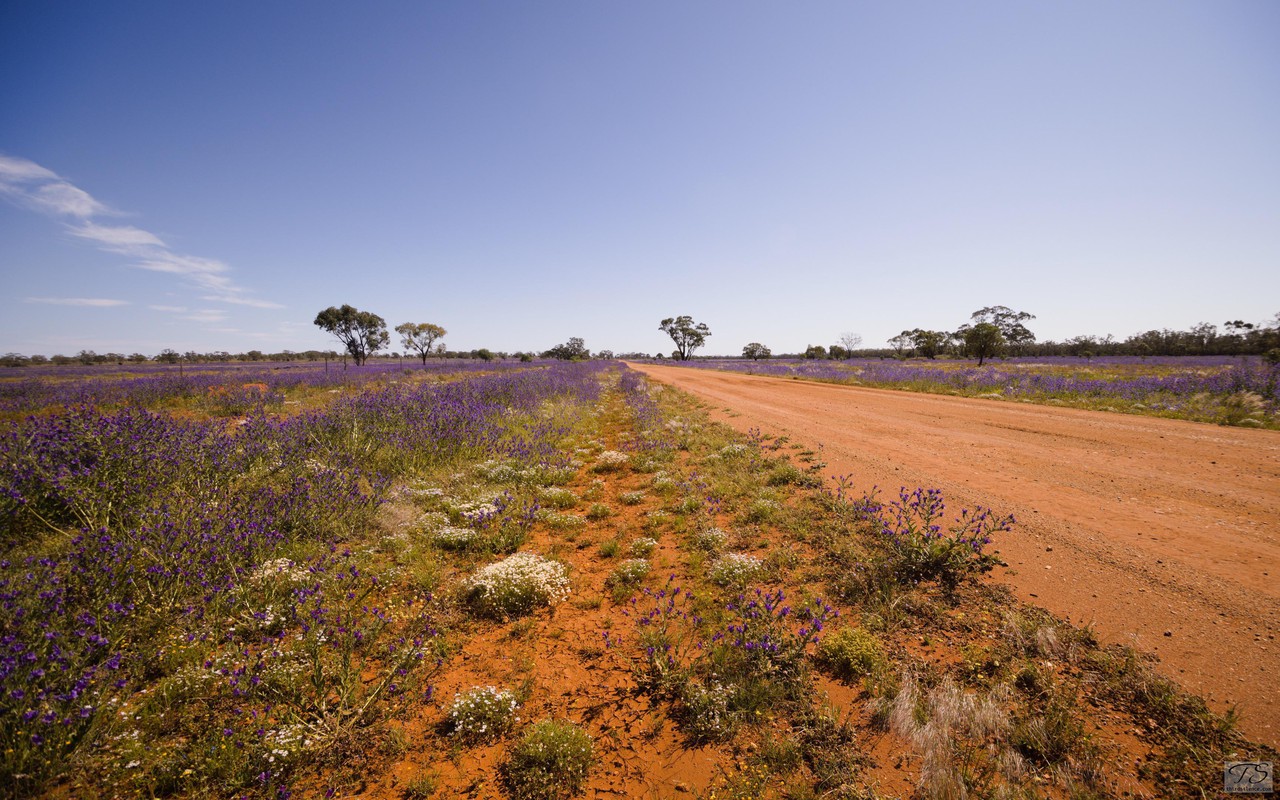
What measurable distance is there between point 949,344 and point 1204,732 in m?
107

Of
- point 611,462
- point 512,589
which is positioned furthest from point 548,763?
point 611,462

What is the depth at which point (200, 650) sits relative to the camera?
368 centimetres

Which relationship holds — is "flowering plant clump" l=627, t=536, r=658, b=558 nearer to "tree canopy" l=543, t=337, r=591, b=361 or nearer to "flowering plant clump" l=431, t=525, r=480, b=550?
"flowering plant clump" l=431, t=525, r=480, b=550

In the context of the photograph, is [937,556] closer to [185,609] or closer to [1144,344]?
[185,609]

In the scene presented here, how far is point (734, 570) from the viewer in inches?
195

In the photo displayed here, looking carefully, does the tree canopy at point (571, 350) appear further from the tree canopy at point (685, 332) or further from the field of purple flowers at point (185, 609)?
the field of purple flowers at point (185, 609)

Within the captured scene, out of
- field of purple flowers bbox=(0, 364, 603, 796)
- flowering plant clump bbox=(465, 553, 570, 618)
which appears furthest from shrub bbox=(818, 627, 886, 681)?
field of purple flowers bbox=(0, 364, 603, 796)

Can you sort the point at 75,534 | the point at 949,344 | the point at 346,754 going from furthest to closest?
1. the point at 949,344
2. the point at 75,534
3. the point at 346,754

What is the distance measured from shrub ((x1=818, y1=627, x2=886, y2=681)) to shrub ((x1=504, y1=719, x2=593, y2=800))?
2148 mm

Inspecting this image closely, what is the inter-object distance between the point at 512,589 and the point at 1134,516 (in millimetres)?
8353

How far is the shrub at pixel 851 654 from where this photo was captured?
3.49 metres

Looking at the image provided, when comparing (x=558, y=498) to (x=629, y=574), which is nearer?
(x=629, y=574)

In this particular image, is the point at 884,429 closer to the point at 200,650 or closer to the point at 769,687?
the point at 769,687

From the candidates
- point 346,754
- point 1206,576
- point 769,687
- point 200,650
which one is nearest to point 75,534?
point 200,650
